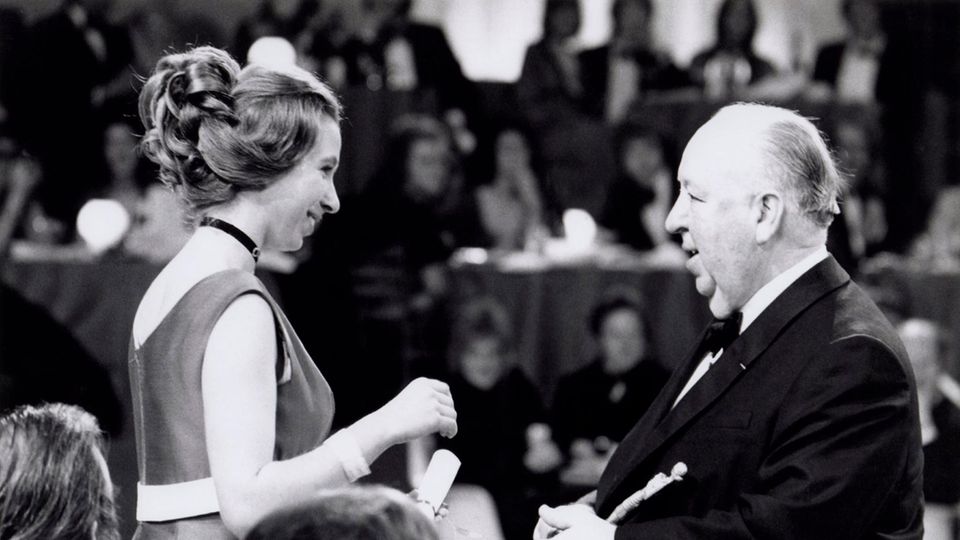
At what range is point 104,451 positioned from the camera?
1882 mm

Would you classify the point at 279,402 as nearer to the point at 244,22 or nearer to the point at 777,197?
the point at 777,197

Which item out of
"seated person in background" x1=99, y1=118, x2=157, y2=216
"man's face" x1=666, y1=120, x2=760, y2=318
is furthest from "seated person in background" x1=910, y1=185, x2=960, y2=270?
Result: "man's face" x1=666, y1=120, x2=760, y2=318

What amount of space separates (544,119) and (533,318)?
4.95 feet

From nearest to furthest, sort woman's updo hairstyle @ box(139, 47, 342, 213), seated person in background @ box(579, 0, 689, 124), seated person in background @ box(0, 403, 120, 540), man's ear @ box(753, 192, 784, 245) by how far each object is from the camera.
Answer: seated person in background @ box(0, 403, 120, 540) → woman's updo hairstyle @ box(139, 47, 342, 213) → man's ear @ box(753, 192, 784, 245) → seated person in background @ box(579, 0, 689, 124)

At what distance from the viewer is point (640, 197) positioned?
6301 millimetres

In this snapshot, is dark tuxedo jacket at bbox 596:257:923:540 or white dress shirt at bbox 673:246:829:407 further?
white dress shirt at bbox 673:246:829:407

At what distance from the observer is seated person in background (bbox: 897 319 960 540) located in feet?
15.5

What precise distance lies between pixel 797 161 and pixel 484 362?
3.11 meters

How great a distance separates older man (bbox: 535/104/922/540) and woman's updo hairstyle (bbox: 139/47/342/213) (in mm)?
618

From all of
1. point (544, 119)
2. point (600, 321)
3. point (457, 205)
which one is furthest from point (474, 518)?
point (544, 119)

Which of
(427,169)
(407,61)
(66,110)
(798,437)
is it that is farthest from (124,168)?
(798,437)

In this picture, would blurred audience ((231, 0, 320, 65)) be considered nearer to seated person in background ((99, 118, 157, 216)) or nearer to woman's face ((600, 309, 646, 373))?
seated person in background ((99, 118, 157, 216))

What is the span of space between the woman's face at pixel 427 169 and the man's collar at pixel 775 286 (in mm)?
3746

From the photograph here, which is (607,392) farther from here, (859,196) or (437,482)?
(437,482)
